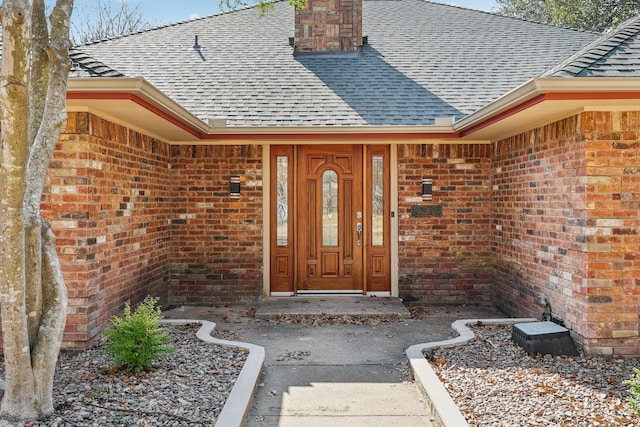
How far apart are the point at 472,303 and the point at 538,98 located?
13.1ft

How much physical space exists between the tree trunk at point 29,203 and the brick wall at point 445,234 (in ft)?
17.3

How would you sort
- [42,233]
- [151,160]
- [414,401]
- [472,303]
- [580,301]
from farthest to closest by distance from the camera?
[472,303], [151,160], [580,301], [414,401], [42,233]

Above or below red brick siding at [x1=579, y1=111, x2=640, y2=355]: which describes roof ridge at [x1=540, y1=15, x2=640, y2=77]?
above

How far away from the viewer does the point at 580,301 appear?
4.96 m

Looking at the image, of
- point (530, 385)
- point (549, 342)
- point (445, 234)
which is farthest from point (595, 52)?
point (445, 234)

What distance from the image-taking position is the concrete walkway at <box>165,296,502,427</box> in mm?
3947

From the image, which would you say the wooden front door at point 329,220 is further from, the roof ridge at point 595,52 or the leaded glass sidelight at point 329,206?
the roof ridge at point 595,52

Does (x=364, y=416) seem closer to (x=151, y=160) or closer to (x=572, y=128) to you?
(x=572, y=128)

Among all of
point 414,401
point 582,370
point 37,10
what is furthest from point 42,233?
point 582,370

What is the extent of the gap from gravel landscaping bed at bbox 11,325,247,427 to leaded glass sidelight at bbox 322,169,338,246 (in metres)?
3.22

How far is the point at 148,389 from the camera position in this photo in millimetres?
3908

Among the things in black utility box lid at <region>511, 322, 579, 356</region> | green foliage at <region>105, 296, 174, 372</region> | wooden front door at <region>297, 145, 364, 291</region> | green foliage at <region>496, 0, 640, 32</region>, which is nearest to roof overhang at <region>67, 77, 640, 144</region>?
wooden front door at <region>297, 145, 364, 291</region>

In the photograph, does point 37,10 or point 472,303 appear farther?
point 472,303

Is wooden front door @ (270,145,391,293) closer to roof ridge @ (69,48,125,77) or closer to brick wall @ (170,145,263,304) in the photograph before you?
brick wall @ (170,145,263,304)
